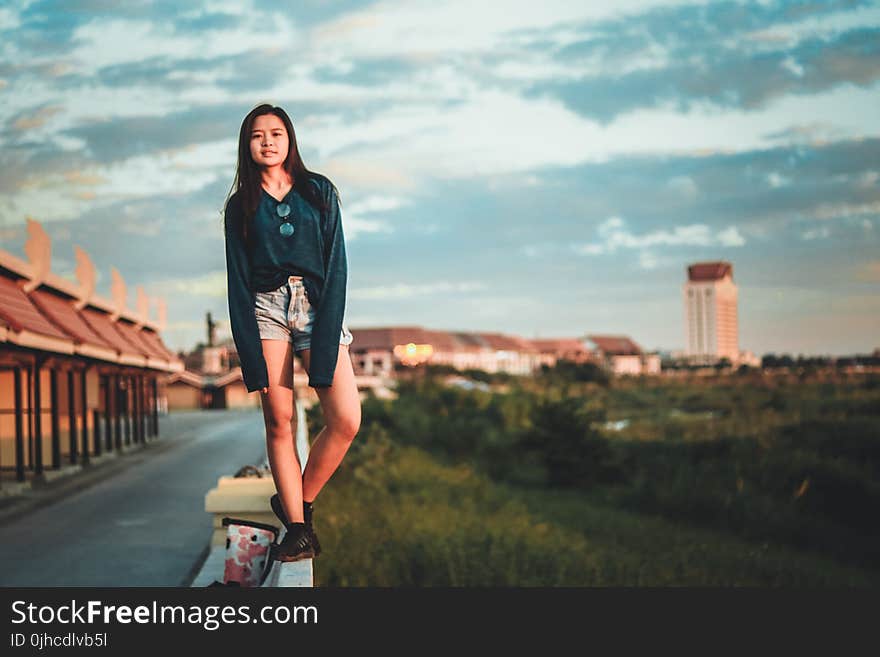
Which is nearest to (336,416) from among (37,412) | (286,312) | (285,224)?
(286,312)

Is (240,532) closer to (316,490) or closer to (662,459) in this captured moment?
(316,490)

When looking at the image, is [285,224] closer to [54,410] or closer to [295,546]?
[295,546]

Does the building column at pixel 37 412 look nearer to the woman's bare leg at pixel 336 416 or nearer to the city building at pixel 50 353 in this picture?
the city building at pixel 50 353

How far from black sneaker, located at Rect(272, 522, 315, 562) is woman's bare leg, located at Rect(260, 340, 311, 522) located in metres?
0.03

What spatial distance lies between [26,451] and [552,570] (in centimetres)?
1073

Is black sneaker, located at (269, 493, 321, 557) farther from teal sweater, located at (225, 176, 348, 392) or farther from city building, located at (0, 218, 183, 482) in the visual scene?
city building, located at (0, 218, 183, 482)

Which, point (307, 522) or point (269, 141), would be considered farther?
point (307, 522)

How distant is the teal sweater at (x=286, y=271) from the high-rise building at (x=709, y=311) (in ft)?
579

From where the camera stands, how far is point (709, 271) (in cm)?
17525

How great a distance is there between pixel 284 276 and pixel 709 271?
178371 mm

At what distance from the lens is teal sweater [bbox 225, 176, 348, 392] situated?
322cm

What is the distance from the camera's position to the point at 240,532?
4.48 m

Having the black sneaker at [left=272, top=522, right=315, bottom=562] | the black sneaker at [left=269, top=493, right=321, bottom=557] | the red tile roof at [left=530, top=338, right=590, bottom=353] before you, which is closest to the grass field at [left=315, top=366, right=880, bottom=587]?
the black sneaker at [left=269, top=493, right=321, bottom=557]

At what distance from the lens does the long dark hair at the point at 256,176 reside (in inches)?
129
